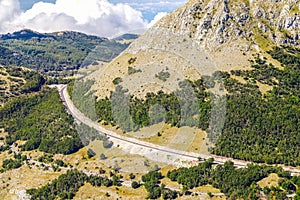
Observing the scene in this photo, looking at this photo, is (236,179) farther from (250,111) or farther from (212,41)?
(212,41)

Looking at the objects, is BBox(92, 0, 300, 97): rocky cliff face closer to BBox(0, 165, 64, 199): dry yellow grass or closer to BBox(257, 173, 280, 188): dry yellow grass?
BBox(0, 165, 64, 199): dry yellow grass

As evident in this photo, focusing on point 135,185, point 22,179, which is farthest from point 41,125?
point 135,185

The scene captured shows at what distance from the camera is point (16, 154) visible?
14238cm

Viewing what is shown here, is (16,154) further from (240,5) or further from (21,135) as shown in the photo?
(240,5)

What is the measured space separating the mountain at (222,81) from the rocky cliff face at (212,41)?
473 millimetres

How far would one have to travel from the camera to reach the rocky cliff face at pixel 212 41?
167 m

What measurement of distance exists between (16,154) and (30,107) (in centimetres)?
5284

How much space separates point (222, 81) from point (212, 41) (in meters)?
34.8

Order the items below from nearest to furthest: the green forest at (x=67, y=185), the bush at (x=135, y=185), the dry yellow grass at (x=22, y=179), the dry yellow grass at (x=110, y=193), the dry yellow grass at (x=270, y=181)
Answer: the dry yellow grass at (x=270, y=181)
the dry yellow grass at (x=110, y=193)
the bush at (x=135, y=185)
the green forest at (x=67, y=185)
the dry yellow grass at (x=22, y=179)

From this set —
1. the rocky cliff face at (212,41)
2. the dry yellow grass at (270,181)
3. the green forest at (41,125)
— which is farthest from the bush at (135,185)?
the rocky cliff face at (212,41)

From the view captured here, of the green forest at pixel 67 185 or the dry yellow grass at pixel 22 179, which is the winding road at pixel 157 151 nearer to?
the green forest at pixel 67 185

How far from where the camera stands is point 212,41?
7126 inches

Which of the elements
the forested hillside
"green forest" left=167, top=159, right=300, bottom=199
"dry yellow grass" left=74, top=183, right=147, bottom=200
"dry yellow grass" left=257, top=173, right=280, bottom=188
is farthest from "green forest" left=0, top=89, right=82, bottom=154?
"dry yellow grass" left=257, top=173, right=280, bottom=188

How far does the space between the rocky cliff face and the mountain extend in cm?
47
